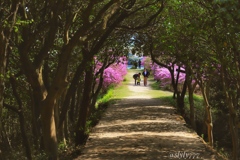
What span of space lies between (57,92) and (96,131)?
26.2ft

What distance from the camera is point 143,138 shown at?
14578mm

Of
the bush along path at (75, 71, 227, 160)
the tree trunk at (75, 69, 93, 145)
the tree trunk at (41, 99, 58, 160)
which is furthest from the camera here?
the tree trunk at (75, 69, 93, 145)

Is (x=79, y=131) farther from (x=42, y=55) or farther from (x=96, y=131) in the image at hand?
(x=42, y=55)

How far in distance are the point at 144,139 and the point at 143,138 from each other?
0.20 metres

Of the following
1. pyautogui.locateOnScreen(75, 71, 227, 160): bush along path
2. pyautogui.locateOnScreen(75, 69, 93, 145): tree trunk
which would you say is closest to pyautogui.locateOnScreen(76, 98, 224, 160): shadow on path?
pyautogui.locateOnScreen(75, 71, 227, 160): bush along path

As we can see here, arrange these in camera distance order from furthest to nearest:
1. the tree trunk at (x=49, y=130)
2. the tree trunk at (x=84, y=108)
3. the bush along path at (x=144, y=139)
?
the tree trunk at (x=84, y=108), the bush along path at (x=144, y=139), the tree trunk at (x=49, y=130)

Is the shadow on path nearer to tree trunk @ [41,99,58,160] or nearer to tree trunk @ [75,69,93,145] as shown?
tree trunk @ [75,69,93,145]

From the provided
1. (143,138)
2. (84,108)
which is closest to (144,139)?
(143,138)

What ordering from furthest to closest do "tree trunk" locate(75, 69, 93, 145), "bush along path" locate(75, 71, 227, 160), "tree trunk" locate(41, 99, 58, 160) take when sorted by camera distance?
1. "tree trunk" locate(75, 69, 93, 145)
2. "bush along path" locate(75, 71, 227, 160)
3. "tree trunk" locate(41, 99, 58, 160)

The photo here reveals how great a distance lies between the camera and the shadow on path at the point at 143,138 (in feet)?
39.1

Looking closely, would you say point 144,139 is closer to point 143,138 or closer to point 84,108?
point 143,138

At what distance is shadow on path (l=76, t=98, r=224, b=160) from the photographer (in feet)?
39.1

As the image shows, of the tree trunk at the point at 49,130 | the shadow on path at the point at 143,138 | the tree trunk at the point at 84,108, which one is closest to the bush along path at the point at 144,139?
the shadow on path at the point at 143,138

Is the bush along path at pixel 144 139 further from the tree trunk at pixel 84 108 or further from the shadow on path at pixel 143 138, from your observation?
the tree trunk at pixel 84 108
